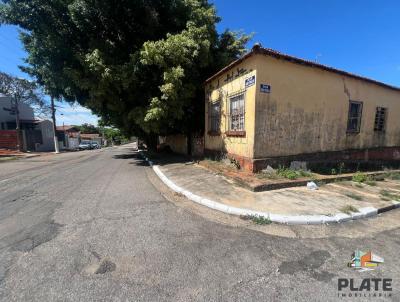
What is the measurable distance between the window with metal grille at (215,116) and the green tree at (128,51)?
1.34 meters

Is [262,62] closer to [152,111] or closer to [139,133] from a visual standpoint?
[152,111]

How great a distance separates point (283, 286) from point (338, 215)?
2.54m

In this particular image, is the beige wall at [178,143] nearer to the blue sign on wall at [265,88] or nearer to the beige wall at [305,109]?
the beige wall at [305,109]

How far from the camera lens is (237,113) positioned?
827 cm

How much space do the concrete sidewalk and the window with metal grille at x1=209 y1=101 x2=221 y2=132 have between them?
397 centimetres

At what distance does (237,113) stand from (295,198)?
4.26 m

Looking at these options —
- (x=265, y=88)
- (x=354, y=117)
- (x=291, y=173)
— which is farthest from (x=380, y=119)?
(x=265, y=88)

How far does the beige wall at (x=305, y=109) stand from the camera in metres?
7.05

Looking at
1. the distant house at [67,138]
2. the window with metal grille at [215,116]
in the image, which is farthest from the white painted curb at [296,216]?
the distant house at [67,138]

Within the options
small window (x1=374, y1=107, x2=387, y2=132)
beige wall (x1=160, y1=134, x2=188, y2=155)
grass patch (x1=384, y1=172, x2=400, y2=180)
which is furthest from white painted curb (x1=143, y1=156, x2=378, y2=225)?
beige wall (x1=160, y1=134, x2=188, y2=155)

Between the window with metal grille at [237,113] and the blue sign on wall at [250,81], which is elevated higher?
the blue sign on wall at [250,81]

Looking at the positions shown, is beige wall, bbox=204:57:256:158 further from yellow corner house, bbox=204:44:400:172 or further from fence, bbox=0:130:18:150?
fence, bbox=0:130:18:150

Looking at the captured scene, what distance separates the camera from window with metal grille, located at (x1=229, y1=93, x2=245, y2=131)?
792 centimetres

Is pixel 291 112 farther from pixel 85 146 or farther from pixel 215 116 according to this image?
pixel 85 146
